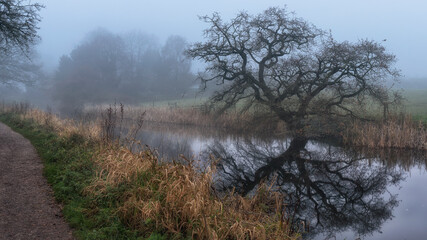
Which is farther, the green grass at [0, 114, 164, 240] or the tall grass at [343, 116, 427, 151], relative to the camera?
the tall grass at [343, 116, 427, 151]

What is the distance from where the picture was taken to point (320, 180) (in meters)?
10.5

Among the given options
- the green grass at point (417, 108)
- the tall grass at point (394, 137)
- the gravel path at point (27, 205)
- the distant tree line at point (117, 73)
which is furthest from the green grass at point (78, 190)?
the distant tree line at point (117, 73)

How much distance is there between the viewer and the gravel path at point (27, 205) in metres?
4.79

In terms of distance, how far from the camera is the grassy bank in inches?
194

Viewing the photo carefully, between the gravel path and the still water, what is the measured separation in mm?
2582

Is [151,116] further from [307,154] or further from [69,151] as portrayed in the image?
[69,151]

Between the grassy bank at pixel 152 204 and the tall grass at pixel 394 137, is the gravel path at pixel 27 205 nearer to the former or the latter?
the grassy bank at pixel 152 204

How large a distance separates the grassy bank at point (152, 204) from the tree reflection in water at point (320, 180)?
123cm

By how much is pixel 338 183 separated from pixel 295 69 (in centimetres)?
1198

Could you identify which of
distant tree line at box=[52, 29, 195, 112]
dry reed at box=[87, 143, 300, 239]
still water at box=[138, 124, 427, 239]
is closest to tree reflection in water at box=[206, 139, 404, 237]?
still water at box=[138, 124, 427, 239]

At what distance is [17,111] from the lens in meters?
24.2

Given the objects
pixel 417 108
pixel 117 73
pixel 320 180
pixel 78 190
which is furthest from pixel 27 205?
pixel 117 73

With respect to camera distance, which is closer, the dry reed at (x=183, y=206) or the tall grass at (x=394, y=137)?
the dry reed at (x=183, y=206)

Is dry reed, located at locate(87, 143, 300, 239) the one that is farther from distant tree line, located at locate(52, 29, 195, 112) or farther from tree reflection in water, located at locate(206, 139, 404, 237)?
Result: distant tree line, located at locate(52, 29, 195, 112)
